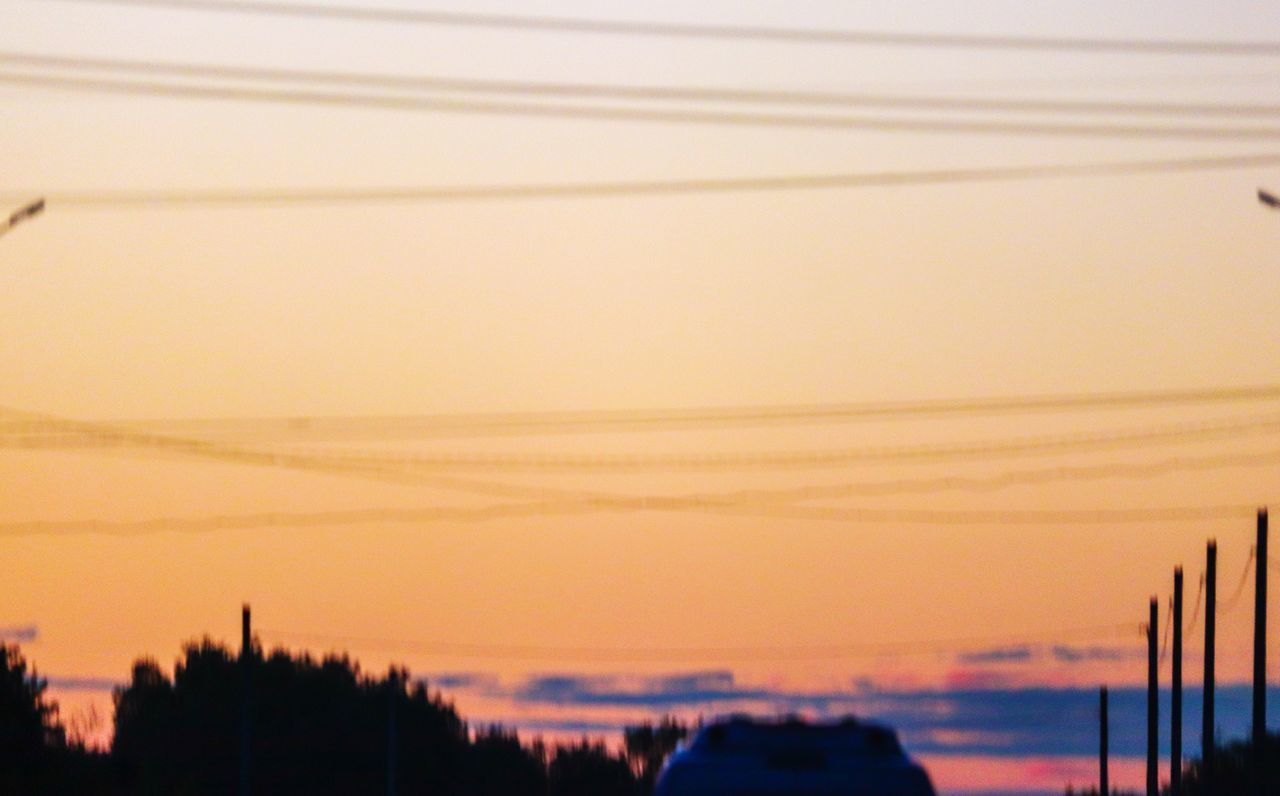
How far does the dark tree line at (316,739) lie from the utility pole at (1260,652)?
6294 cm

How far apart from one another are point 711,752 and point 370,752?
119161 mm

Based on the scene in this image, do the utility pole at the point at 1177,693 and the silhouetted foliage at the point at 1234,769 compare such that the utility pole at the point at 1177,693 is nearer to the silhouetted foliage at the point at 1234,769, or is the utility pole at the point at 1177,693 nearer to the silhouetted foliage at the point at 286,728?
the silhouetted foliage at the point at 1234,769

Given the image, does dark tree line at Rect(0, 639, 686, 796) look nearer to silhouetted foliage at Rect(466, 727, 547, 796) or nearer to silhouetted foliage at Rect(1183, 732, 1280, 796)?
silhouetted foliage at Rect(466, 727, 547, 796)

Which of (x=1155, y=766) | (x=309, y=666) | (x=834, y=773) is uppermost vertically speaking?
(x=309, y=666)

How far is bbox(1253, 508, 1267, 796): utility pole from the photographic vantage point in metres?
50.7

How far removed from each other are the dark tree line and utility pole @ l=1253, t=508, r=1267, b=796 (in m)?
62.9

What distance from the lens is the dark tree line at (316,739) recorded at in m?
125

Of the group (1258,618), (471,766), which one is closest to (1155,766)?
(1258,618)

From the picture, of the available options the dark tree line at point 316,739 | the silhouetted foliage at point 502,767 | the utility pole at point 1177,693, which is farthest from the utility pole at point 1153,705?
the silhouetted foliage at point 502,767

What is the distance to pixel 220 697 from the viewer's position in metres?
135

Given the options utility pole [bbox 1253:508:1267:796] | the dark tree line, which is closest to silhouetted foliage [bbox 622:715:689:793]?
the dark tree line

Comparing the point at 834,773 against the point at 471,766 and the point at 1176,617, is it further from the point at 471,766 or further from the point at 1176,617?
the point at 471,766

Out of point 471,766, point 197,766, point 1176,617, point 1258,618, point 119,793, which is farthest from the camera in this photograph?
point 471,766

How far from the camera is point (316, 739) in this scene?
129m
